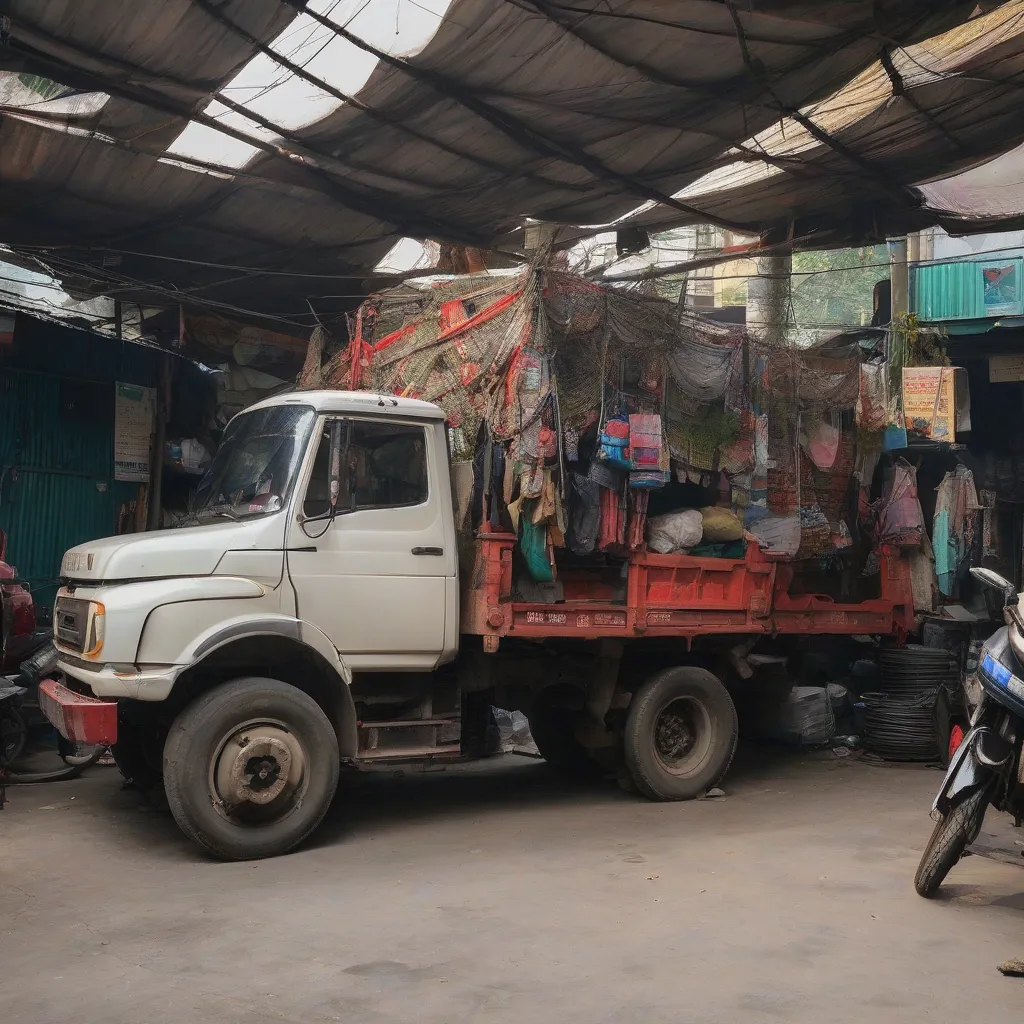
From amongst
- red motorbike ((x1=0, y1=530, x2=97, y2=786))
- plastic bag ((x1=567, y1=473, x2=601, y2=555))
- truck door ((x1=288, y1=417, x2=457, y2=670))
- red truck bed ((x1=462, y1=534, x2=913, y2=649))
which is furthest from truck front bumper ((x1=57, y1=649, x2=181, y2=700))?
plastic bag ((x1=567, y1=473, x2=601, y2=555))

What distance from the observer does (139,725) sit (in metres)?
6.41

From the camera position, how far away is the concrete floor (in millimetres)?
3641

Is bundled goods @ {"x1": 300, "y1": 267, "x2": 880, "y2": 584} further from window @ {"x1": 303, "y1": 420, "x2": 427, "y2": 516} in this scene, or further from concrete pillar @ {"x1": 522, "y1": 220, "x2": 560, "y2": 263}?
window @ {"x1": 303, "y1": 420, "x2": 427, "y2": 516}

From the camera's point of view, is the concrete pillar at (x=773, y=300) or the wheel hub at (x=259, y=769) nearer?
the wheel hub at (x=259, y=769)

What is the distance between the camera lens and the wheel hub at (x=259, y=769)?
5.61 meters

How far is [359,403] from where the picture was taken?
6367 millimetres

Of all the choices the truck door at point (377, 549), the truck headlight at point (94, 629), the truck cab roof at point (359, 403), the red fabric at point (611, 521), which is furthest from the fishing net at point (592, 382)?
the truck headlight at point (94, 629)

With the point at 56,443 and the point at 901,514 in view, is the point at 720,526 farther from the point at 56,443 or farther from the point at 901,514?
the point at 56,443

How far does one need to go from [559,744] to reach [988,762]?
4234mm

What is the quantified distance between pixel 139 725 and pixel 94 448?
4.61 m

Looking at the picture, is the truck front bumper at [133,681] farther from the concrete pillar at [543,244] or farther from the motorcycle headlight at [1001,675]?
the motorcycle headlight at [1001,675]

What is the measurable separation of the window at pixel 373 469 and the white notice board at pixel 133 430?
4850 mm

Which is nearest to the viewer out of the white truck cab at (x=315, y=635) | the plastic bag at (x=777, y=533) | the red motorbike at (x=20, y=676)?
the white truck cab at (x=315, y=635)

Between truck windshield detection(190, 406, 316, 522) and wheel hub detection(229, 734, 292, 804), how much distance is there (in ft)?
4.19
